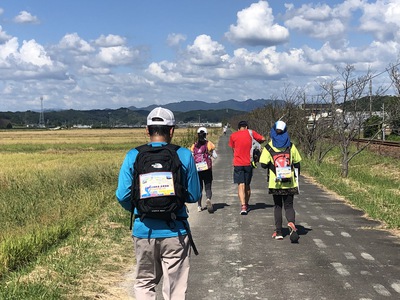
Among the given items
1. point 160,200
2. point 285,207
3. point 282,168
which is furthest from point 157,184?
point 285,207

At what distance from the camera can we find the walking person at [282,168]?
6.84 meters

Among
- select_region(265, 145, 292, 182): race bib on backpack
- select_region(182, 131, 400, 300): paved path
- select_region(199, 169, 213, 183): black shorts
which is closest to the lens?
select_region(182, 131, 400, 300): paved path

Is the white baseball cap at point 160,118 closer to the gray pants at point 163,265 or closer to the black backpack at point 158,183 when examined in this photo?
the black backpack at point 158,183

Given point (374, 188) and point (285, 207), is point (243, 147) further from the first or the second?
point (374, 188)

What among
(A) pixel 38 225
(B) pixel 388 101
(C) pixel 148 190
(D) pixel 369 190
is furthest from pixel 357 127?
(C) pixel 148 190

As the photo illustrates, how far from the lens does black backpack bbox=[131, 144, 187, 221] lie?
3.13 metres

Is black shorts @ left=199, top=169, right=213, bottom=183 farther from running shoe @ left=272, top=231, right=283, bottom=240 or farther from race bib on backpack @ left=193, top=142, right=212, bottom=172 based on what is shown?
running shoe @ left=272, top=231, right=283, bottom=240

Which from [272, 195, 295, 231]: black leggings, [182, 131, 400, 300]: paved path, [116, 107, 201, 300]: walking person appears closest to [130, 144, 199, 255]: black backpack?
[116, 107, 201, 300]: walking person

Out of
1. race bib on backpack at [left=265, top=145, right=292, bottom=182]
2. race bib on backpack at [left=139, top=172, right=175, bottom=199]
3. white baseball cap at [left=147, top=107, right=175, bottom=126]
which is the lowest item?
race bib on backpack at [left=265, top=145, right=292, bottom=182]

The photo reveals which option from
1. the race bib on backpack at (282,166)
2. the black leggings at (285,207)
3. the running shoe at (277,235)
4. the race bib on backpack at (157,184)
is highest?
the race bib on backpack at (157,184)

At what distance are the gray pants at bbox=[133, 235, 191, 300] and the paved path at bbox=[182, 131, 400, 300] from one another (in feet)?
4.14

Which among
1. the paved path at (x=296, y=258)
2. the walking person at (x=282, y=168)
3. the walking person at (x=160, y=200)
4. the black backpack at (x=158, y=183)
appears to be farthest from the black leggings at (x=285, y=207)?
the black backpack at (x=158, y=183)

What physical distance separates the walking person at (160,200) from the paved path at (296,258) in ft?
4.32

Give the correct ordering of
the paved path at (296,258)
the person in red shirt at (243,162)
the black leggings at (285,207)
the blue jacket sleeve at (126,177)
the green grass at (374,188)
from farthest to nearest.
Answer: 1. the person in red shirt at (243,162)
2. the green grass at (374,188)
3. the black leggings at (285,207)
4. the paved path at (296,258)
5. the blue jacket sleeve at (126,177)
